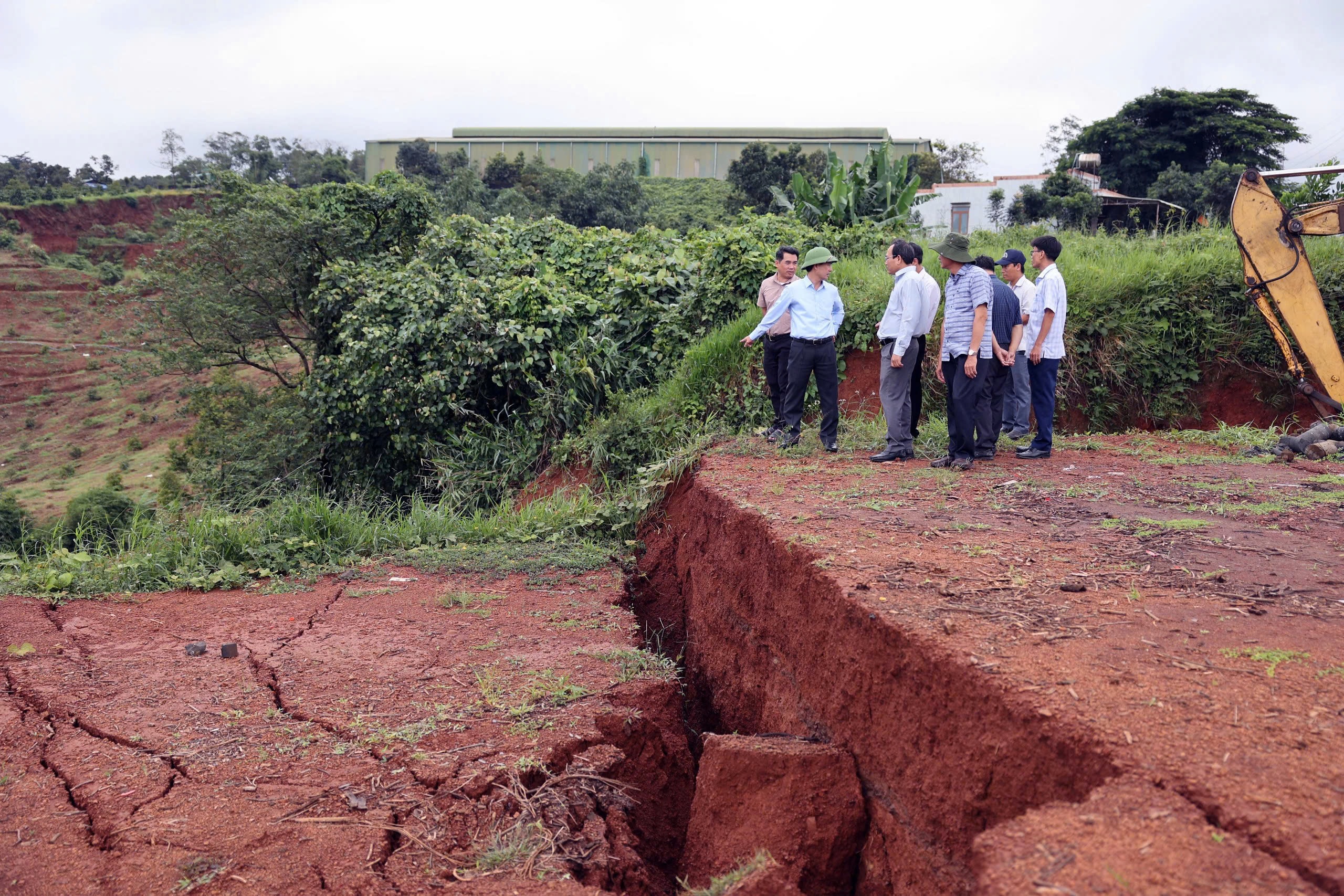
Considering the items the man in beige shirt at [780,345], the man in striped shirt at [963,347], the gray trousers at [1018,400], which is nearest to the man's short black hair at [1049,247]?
the gray trousers at [1018,400]

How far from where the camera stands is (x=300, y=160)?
142ft

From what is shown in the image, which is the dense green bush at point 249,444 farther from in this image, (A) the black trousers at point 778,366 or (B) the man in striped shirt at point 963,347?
(B) the man in striped shirt at point 963,347

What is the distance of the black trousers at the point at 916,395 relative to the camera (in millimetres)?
7238

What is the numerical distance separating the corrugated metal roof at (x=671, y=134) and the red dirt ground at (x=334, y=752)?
50.7 metres

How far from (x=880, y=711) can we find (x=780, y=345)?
5.09 metres

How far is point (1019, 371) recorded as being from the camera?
795cm

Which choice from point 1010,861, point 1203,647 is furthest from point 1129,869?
point 1203,647

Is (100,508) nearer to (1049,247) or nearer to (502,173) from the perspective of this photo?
(1049,247)

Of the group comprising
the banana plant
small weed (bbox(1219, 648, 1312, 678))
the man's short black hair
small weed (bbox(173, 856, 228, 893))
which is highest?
the banana plant

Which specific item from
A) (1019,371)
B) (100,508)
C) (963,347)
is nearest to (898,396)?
(963,347)

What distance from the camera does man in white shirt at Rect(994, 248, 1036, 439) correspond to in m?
7.56

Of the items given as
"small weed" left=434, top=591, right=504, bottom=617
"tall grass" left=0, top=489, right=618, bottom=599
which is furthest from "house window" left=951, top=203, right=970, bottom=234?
"small weed" left=434, top=591, right=504, bottom=617

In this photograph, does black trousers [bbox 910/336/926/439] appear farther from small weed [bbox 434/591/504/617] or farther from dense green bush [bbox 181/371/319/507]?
dense green bush [bbox 181/371/319/507]

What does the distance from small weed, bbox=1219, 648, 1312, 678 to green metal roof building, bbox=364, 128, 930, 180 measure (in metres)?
50.0
